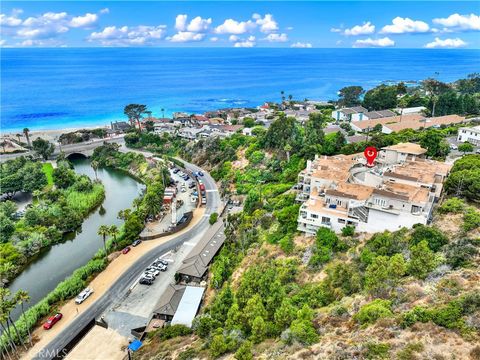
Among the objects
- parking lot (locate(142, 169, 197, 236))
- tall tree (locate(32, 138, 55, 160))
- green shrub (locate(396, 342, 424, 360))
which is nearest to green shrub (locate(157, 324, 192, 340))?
green shrub (locate(396, 342, 424, 360))

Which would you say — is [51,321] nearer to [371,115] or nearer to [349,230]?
[349,230]

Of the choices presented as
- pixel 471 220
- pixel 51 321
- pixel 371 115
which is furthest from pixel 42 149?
pixel 471 220

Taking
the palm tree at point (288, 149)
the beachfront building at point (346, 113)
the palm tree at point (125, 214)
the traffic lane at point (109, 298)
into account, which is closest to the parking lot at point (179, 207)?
the palm tree at point (125, 214)

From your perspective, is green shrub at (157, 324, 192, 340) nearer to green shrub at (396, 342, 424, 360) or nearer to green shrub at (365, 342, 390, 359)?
green shrub at (365, 342, 390, 359)

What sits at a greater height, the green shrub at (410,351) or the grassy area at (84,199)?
the green shrub at (410,351)

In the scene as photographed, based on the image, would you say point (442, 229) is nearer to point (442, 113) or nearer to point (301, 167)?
point (301, 167)

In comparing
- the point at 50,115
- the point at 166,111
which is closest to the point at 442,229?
the point at 166,111

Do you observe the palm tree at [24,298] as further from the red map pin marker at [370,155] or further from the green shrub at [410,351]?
the red map pin marker at [370,155]
